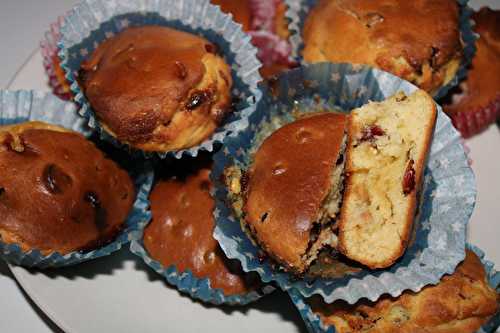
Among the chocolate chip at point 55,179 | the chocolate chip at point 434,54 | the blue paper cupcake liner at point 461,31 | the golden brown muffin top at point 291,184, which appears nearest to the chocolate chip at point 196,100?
the golden brown muffin top at point 291,184

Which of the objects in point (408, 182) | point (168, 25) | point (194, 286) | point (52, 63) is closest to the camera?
point (408, 182)

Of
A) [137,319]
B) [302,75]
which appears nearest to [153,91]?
[302,75]

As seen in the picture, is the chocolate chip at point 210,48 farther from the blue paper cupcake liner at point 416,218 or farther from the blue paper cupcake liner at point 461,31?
the blue paper cupcake liner at point 461,31

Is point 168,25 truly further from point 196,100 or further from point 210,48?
point 196,100

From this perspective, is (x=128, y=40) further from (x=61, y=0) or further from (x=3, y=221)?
(x=61, y=0)

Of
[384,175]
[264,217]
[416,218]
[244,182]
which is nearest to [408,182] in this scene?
[384,175]

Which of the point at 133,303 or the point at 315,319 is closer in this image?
the point at 315,319

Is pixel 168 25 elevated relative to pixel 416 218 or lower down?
elevated
